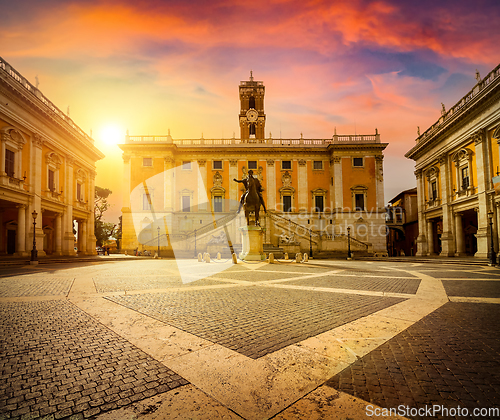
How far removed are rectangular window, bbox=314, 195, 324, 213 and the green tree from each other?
38747mm

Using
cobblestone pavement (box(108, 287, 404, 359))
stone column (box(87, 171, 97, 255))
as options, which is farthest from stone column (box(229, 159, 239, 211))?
cobblestone pavement (box(108, 287, 404, 359))

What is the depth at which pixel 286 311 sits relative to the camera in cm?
486

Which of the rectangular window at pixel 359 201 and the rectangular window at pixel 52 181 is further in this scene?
the rectangular window at pixel 359 201

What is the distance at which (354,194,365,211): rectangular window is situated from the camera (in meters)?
37.8

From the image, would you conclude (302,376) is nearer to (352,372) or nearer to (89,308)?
(352,372)

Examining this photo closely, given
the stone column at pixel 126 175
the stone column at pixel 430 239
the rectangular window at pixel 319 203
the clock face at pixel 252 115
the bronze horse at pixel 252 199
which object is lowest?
the stone column at pixel 430 239

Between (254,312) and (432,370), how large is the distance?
2.76 m

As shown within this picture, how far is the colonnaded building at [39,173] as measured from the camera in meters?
19.5

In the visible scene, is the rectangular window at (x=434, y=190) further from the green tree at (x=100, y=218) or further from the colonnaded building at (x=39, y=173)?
the green tree at (x=100, y=218)

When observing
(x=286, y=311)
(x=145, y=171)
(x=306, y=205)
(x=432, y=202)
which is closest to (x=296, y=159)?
(x=306, y=205)

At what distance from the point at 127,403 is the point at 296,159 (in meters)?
39.0

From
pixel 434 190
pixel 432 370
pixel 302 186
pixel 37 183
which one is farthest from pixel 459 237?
pixel 37 183

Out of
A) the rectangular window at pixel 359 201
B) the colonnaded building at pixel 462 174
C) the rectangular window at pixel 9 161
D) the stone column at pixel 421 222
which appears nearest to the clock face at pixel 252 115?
the rectangular window at pixel 359 201

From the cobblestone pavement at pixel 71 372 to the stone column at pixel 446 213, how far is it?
29.4 meters
